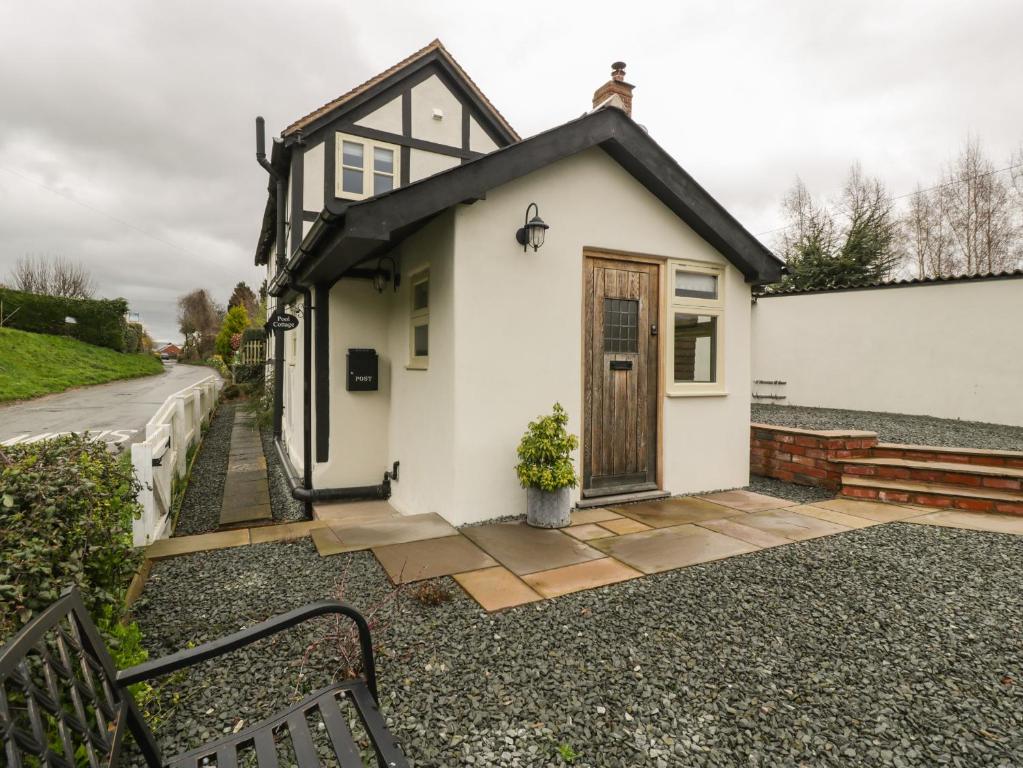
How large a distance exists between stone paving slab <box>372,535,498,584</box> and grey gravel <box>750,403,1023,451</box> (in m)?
6.22

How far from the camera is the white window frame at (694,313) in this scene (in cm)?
530

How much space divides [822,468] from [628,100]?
4880 mm

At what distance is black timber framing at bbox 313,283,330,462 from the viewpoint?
5.80 m

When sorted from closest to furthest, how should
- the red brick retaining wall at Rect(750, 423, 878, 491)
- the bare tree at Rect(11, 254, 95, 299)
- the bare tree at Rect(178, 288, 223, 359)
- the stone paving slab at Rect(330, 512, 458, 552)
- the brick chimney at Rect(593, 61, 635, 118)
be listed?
the stone paving slab at Rect(330, 512, 458, 552) → the brick chimney at Rect(593, 61, 635, 118) → the red brick retaining wall at Rect(750, 423, 878, 491) → the bare tree at Rect(11, 254, 95, 299) → the bare tree at Rect(178, 288, 223, 359)

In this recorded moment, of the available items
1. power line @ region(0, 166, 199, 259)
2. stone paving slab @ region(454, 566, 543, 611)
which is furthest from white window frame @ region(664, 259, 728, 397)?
power line @ region(0, 166, 199, 259)

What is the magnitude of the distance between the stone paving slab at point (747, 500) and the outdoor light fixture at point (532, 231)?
10.9 feet

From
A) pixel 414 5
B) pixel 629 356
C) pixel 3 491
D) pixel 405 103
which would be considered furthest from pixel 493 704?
pixel 405 103

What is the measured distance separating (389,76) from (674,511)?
9785 mm

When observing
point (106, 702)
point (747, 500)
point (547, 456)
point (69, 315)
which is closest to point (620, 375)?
point (547, 456)

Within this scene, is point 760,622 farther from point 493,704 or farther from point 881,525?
point 881,525

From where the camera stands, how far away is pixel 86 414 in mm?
12094

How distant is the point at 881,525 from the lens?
174 inches

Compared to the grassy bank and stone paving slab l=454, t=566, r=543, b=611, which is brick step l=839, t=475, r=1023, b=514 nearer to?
stone paving slab l=454, t=566, r=543, b=611

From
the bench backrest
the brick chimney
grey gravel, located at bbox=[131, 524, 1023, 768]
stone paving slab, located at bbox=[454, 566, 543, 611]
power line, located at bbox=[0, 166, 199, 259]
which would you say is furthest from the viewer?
power line, located at bbox=[0, 166, 199, 259]
